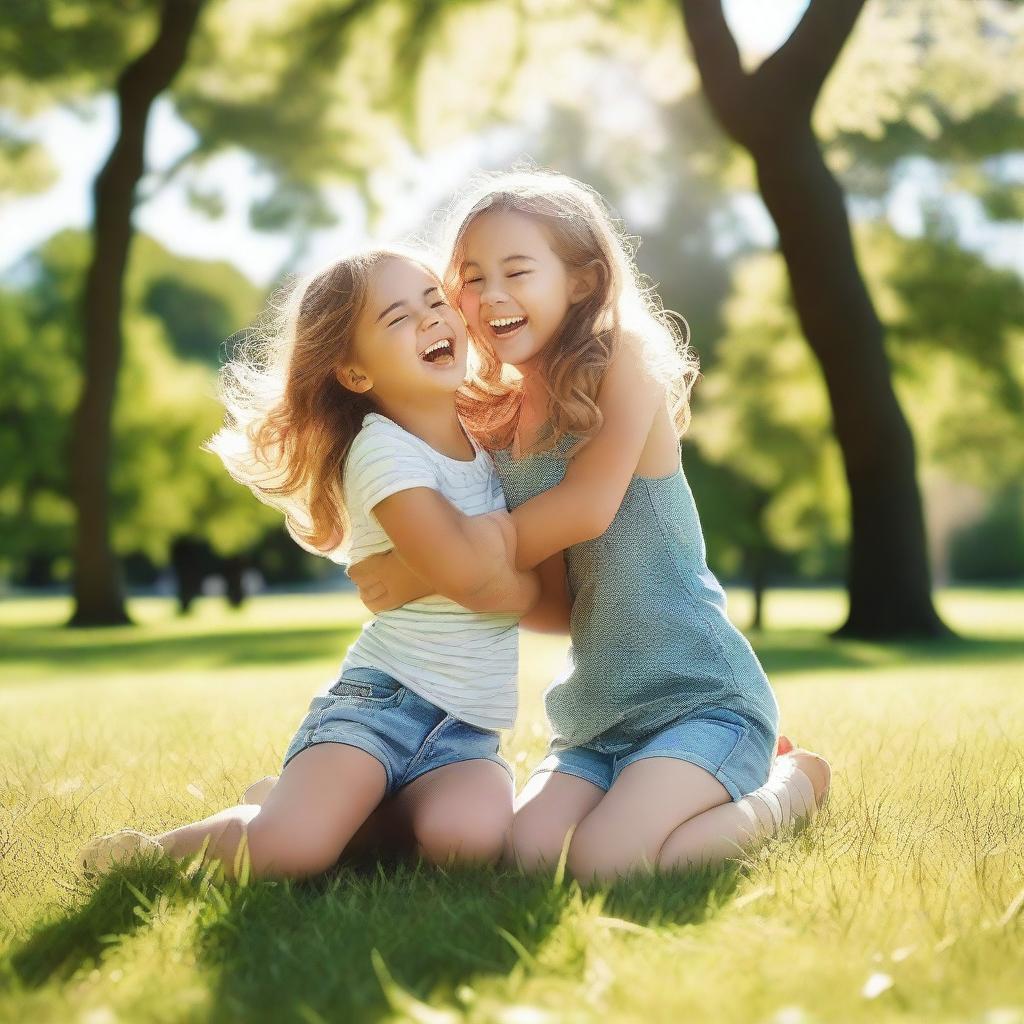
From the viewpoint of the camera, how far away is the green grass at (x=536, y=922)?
1939 mm

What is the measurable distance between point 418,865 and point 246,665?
284 inches

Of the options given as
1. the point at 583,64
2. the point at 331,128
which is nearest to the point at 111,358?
the point at 331,128

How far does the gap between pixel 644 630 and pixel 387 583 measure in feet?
2.20

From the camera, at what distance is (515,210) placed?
11.6 ft

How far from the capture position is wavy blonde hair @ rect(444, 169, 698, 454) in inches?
134

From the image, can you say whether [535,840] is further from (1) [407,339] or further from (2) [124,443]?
(2) [124,443]

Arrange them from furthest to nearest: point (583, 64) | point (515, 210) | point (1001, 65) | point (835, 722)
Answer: point (583, 64) < point (1001, 65) < point (835, 722) < point (515, 210)

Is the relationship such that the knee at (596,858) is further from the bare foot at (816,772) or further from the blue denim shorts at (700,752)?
the bare foot at (816,772)

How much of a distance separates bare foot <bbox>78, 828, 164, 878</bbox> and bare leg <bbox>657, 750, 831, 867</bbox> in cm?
113

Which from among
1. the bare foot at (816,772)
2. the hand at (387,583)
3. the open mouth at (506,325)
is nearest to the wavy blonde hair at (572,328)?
the open mouth at (506,325)

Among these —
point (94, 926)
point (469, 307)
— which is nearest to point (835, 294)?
point (469, 307)

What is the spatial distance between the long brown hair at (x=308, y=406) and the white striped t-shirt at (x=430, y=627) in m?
0.15

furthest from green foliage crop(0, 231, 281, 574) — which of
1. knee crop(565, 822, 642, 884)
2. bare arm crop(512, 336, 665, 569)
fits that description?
knee crop(565, 822, 642, 884)

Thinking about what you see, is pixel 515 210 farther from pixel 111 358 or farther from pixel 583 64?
pixel 111 358
